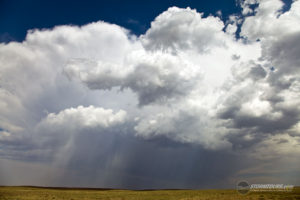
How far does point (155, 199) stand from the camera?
64.8 meters

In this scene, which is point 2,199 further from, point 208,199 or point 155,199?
point 208,199

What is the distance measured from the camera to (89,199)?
6431 centimetres

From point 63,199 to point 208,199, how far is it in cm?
4137

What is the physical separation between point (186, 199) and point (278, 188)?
38677 millimetres

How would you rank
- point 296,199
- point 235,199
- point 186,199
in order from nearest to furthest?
point 296,199, point 235,199, point 186,199

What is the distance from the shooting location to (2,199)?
182 ft

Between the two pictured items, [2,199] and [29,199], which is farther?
[29,199]

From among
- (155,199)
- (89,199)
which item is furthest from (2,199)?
(155,199)

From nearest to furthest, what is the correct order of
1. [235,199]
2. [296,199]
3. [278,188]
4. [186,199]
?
1. [296,199]
2. [235,199]
3. [186,199]
4. [278,188]

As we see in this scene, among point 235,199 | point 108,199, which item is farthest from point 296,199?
point 108,199

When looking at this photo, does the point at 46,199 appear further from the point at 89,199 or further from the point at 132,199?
the point at 132,199

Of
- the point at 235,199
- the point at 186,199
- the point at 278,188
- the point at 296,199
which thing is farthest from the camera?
the point at 278,188

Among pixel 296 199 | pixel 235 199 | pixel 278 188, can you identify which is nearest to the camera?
pixel 296 199

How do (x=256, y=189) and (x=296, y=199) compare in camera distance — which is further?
(x=256, y=189)
